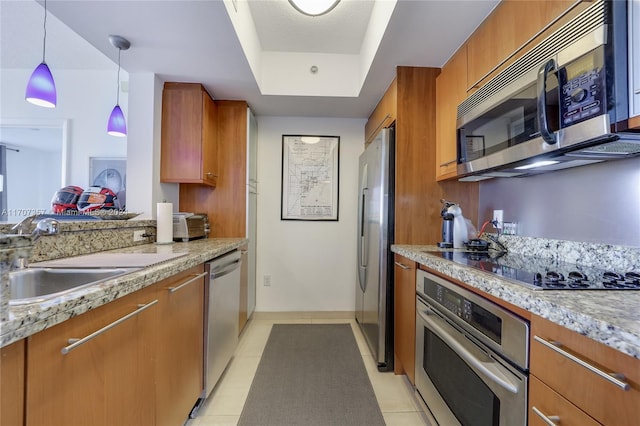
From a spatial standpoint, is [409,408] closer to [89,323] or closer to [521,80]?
[89,323]

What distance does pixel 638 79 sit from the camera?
767mm

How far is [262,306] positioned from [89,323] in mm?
2381

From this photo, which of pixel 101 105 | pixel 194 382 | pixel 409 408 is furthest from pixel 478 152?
pixel 101 105

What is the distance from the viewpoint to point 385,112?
7.51 ft

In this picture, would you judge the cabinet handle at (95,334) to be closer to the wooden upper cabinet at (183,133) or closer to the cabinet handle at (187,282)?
the cabinet handle at (187,282)

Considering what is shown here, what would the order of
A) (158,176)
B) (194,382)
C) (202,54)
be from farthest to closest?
(158,176) < (202,54) < (194,382)

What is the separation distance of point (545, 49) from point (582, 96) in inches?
12.1

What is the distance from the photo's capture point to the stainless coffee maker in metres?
1.74

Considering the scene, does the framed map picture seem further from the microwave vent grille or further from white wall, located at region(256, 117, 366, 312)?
the microwave vent grille

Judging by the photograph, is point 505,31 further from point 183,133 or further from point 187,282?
point 183,133

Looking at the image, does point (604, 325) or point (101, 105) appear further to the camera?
point (101, 105)

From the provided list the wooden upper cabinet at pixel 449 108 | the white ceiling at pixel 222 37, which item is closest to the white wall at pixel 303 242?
the white ceiling at pixel 222 37

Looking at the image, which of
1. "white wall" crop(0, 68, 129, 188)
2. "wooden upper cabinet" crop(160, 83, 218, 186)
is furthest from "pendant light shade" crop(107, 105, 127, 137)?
"white wall" crop(0, 68, 129, 188)

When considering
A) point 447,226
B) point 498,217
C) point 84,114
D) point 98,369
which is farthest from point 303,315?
point 84,114
